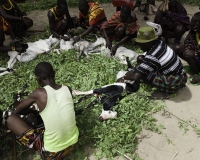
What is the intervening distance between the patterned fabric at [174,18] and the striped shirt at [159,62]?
5.46 ft

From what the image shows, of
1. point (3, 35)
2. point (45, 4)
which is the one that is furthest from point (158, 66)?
point (45, 4)

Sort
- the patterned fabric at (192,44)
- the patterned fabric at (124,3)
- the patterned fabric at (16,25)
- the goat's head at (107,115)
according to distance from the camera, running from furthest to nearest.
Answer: the patterned fabric at (124,3)
the patterned fabric at (16,25)
the patterned fabric at (192,44)
the goat's head at (107,115)

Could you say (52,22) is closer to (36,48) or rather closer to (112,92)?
(36,48)

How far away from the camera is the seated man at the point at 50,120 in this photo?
224cm

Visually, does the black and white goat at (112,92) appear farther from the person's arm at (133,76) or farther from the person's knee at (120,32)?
the person's knee at (120,32)

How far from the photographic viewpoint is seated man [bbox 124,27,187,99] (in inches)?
121

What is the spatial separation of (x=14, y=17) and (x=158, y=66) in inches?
129

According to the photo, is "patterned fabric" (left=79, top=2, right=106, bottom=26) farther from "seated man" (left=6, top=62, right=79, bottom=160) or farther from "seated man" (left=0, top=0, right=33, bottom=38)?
"seated man" (left=6, top=62, right=79, bottom=160)

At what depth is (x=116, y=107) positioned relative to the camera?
10.1 ft

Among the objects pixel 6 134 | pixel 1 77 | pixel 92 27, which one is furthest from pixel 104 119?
pixel 92 27

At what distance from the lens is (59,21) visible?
4797 millimetres

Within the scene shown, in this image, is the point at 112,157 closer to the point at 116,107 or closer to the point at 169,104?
the point at 116,107

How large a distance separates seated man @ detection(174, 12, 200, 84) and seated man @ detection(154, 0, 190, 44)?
0.69m

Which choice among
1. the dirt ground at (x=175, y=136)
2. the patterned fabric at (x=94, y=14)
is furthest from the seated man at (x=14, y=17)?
the dirt ground at (x=175, y=136)
